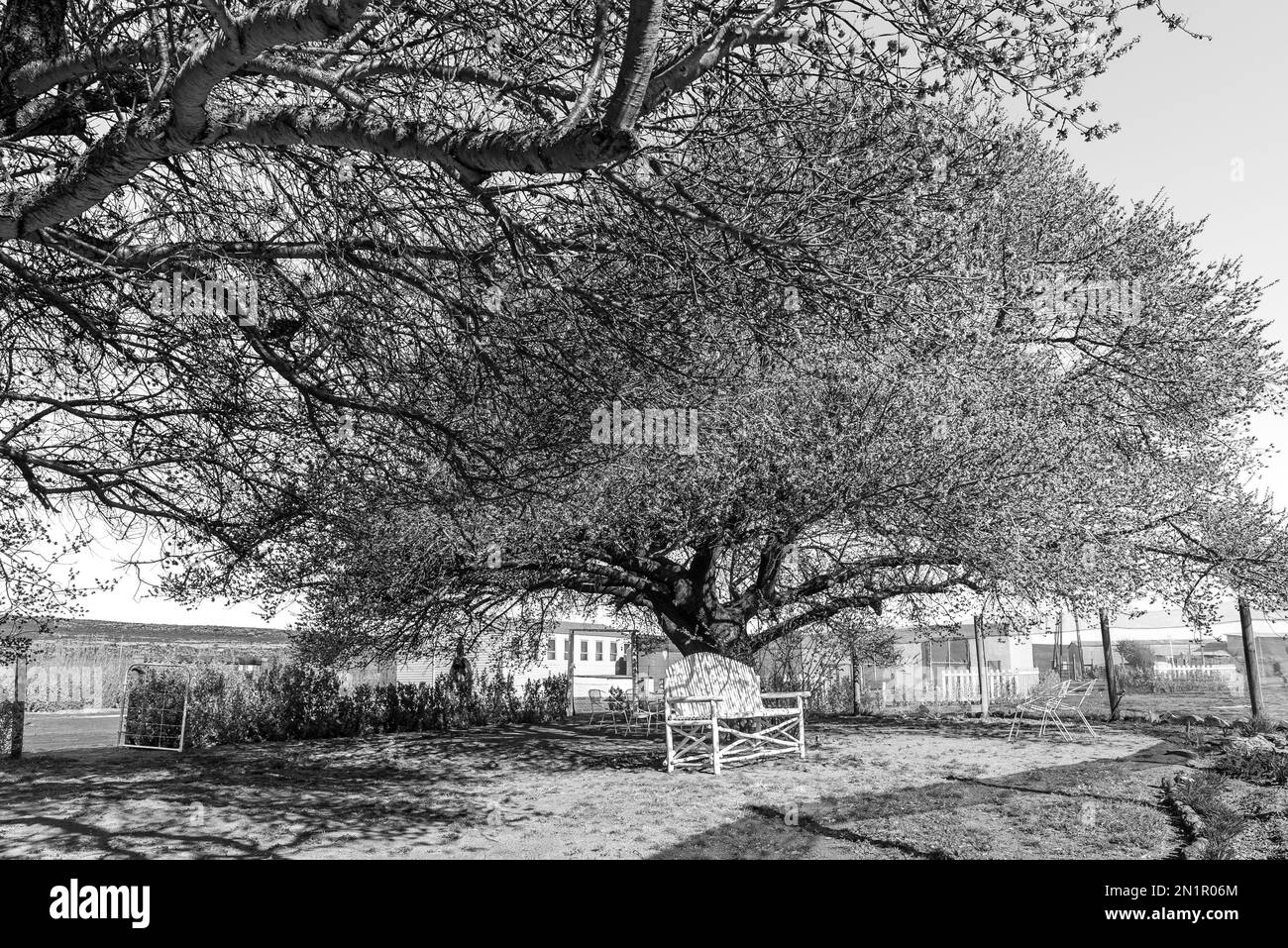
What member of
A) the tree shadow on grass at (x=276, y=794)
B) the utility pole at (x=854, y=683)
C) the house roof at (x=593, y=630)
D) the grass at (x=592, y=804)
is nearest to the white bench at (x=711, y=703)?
the grass at (x=592, y=804)

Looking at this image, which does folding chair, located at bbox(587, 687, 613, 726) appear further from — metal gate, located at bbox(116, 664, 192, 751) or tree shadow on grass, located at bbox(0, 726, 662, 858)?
metal gate, located at bbox(116, 664, 192, 751)

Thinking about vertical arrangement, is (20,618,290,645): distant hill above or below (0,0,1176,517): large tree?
below

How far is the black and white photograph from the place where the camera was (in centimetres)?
528

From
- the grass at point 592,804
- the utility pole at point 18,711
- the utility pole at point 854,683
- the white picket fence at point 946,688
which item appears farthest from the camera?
the white picket fence at point 946,688

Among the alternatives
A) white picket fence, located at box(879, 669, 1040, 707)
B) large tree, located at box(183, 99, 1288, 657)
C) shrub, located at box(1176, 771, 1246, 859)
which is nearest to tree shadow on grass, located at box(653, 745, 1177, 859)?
shrub, located at box(1176, 771, 1246, 859)

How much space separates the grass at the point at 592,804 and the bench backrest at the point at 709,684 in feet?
2.75

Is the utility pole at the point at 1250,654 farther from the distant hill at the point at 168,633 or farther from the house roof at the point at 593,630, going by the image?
the distant hill at the point at 168,633

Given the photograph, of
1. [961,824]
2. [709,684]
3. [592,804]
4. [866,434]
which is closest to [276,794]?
[592,804]

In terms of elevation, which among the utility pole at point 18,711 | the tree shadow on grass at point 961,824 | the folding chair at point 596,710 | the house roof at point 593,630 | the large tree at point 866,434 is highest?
the large tree at point 866,434

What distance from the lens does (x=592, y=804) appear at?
9992 mm

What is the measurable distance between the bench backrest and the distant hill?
82.4ft

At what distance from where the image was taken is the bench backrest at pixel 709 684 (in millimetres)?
13391

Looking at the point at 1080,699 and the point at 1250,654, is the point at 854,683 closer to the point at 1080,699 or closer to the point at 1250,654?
the point at 1080,699

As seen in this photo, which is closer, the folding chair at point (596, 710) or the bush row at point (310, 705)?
the bush row at point (310, 705)
